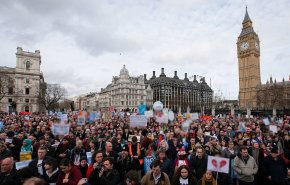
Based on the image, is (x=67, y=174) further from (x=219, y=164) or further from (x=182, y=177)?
(x=219, y=164)

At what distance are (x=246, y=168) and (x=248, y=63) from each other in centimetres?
9699

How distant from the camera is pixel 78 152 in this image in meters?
7.33

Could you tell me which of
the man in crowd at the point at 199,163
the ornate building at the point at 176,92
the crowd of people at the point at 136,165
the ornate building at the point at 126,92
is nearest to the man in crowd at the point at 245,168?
the crowd of people at the point at 136,165

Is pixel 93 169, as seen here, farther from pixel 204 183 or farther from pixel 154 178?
pixel 204 183

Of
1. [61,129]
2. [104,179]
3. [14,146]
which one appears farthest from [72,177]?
[61,129]

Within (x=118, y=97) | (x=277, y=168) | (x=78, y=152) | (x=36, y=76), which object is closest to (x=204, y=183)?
(x=277, y=168)

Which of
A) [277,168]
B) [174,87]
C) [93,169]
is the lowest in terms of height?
[277,168]

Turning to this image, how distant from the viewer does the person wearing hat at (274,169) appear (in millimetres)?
6801

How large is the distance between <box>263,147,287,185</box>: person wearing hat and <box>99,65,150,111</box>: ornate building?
8554 cm

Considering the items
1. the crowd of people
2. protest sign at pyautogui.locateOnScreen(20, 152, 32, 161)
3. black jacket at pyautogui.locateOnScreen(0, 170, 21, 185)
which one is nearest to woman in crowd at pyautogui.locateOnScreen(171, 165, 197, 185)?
the crowd of people

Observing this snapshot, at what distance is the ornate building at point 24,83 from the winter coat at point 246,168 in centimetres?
6944

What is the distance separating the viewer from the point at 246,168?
6496 millimetres

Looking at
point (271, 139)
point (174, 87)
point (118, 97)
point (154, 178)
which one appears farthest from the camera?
point (174, 87)

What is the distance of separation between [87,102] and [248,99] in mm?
104599
